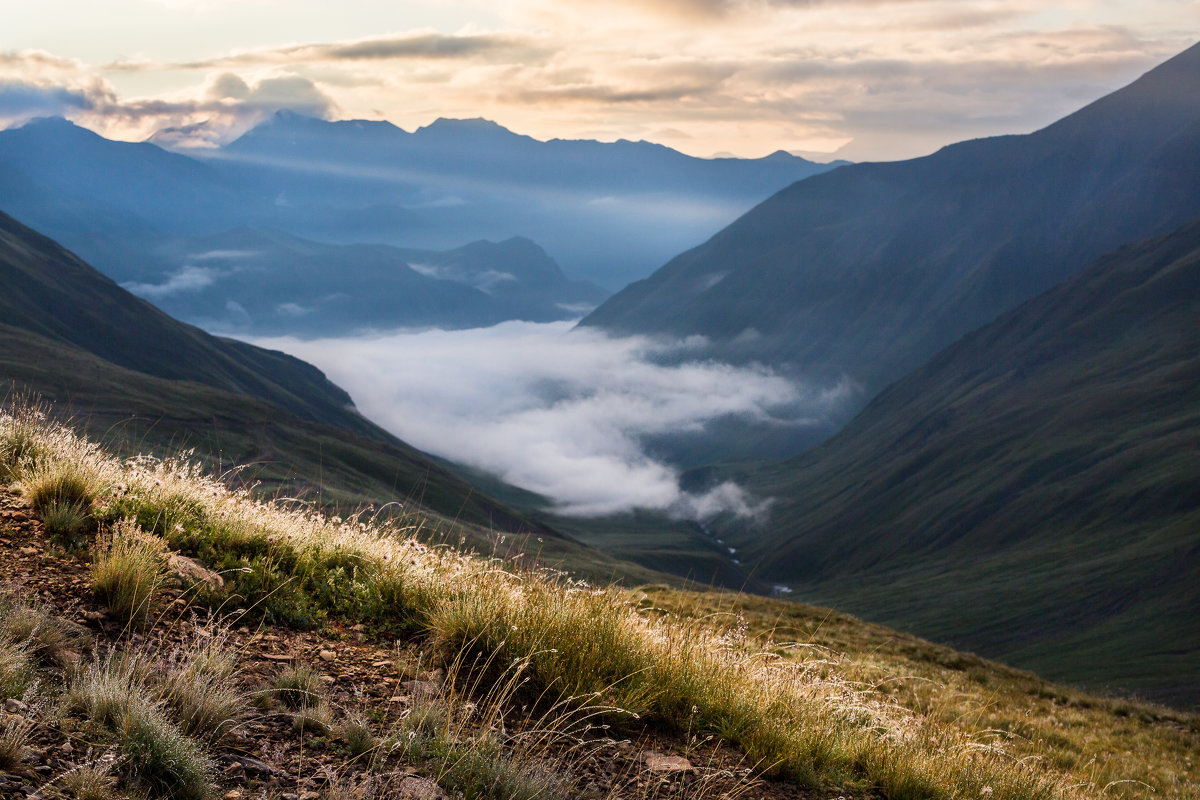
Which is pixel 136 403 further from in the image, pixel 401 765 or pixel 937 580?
pixel 937 580

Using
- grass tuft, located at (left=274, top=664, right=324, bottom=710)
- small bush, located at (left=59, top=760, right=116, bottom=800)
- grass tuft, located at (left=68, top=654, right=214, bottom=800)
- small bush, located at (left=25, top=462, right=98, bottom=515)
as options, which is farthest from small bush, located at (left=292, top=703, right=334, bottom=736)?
small bush, located at (left=25, top=462, right=98, bottom=515)

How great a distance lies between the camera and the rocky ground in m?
4.61

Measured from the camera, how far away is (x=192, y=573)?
7.21 meters

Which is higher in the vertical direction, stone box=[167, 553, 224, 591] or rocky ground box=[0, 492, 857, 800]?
stone box=[167, 553, 224, 591]

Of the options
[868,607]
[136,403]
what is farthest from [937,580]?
[136,403]

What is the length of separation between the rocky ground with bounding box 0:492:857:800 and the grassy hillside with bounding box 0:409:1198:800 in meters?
0.03

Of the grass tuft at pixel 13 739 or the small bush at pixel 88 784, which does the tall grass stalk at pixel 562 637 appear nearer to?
the grass tuft at pixel 13 739

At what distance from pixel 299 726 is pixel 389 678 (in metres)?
1.08

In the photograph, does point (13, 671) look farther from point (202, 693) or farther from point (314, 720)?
point (314, 720)

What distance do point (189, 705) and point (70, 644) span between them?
1.33 meters

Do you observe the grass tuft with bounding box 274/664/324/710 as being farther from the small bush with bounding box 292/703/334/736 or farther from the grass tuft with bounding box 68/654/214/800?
the grass tuft with bounding box 68/654/214/800

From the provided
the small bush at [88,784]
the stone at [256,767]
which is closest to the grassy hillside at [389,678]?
the stone at [256,767]

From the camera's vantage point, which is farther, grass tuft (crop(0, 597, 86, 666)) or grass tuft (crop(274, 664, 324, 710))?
grass tuft (crop(274, 664, 324, 710))

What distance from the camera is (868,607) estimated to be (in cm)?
16312
